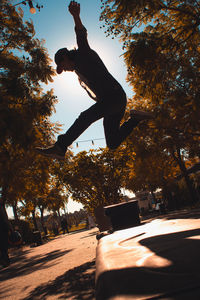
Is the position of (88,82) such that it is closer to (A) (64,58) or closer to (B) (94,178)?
(A) (64,58)

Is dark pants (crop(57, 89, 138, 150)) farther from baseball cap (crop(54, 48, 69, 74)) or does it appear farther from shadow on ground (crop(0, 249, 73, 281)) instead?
shadow on ground (crop(0, 249, 73, 281))

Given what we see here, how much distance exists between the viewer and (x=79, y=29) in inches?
112

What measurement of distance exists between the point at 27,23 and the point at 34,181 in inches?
266

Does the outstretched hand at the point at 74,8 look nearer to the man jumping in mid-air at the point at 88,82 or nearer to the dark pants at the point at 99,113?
the man jumping in mid-air at the point at 88,82

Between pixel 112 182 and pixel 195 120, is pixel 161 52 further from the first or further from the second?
pixel 112 182

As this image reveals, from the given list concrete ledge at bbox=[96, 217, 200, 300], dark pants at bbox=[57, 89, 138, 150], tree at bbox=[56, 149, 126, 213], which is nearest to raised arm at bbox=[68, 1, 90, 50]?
dark pants at bbox=[57, 89, 138, 150]

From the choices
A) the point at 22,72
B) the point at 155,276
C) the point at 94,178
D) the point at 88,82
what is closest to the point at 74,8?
the point at 88,82

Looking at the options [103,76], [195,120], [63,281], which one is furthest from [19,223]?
[103,76]

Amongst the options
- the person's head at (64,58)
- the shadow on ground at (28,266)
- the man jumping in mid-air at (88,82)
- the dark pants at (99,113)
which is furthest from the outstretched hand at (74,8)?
the shadow on ground at (28,266)

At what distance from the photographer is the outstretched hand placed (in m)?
2.92

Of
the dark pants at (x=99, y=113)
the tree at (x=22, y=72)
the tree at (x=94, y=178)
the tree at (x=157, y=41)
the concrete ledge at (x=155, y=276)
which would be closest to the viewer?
the concrete ledge at (x=155, y=276)

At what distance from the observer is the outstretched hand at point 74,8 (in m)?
2.92

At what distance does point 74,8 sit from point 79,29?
0.35 metres

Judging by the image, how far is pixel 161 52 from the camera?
27.2 ft
